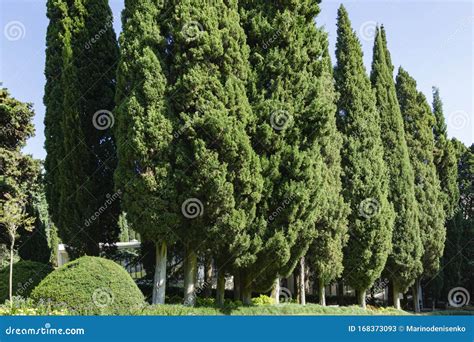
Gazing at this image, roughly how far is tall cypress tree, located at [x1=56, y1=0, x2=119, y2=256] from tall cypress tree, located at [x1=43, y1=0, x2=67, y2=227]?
0.28m

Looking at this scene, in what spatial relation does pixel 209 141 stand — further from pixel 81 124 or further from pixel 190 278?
pixel 81 124

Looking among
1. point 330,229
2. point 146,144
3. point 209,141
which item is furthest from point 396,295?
point 146,144

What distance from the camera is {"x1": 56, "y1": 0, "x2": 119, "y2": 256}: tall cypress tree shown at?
15219 mm

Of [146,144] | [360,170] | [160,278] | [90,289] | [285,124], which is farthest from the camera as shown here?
[360,170]

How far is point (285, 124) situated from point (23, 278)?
8.87m

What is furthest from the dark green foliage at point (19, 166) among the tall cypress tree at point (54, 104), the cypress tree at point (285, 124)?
the cypress tree at point (285, 124)

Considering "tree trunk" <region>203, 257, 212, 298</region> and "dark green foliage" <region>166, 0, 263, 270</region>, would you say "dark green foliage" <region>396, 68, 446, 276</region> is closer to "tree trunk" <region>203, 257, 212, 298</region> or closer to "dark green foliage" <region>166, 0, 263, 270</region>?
"tree trunk" <region>203, 257, 212, 298</region>

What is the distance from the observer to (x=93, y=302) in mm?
10070

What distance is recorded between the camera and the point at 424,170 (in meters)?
26.8

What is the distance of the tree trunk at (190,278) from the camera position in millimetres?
13484

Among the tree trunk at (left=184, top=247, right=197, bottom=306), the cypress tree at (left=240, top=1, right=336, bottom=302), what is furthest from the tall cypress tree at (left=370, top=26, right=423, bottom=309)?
the tree trunk at (left=184, top=247, right=197, bottom=306)

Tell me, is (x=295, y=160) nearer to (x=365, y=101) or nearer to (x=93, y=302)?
(x=93, y=302)

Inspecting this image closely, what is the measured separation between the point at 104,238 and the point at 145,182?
451cm
